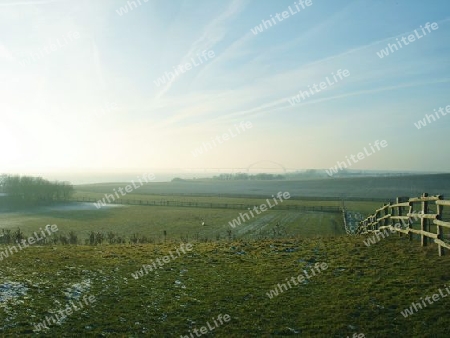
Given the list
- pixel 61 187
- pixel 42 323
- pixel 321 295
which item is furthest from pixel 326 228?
pixel 61 187

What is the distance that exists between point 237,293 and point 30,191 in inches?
3623

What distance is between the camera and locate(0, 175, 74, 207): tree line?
273 feet

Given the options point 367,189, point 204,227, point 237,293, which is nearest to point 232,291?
point 237,293

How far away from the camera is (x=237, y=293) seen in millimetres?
9531

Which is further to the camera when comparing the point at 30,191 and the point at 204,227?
the point at 30,191

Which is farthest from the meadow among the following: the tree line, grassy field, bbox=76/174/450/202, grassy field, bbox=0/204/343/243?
grassy field, bbox=76/174/450/202

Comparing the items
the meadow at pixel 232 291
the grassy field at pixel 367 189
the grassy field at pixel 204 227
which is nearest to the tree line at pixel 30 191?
the grassy field at pixel 367 189

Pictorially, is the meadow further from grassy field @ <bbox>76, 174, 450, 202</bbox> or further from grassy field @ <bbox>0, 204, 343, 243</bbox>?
grassy field @ <bbox>76, 174, 450, 202</bbox>

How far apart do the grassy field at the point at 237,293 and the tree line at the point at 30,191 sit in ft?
263

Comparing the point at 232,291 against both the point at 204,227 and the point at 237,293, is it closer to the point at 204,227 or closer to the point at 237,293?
the point at 237,293

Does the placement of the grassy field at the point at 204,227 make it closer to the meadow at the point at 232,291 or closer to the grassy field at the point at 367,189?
the meadow at the point at 232,291

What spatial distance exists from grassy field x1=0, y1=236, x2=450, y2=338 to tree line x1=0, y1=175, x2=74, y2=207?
80028mm

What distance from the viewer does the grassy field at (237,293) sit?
7.12 meters

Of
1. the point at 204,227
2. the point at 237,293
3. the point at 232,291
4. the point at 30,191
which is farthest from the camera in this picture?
the point at 30,191
